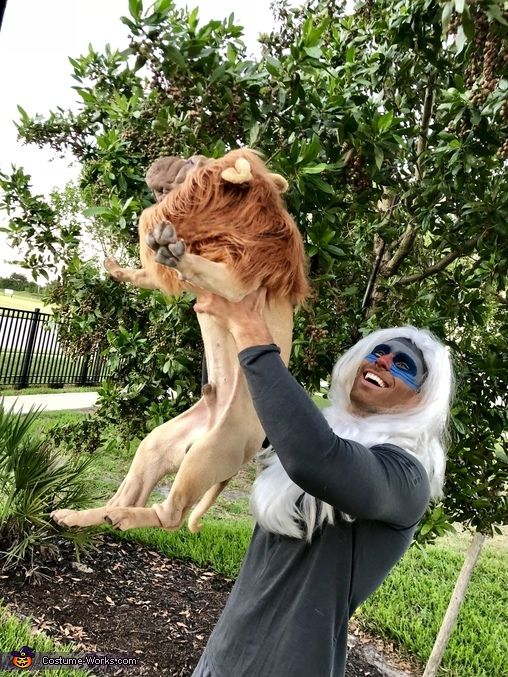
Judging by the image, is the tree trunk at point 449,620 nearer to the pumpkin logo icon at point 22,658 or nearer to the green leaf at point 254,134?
the pumpkin logo icon at point 22,658

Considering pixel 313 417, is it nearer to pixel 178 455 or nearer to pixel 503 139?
pixel 178 455

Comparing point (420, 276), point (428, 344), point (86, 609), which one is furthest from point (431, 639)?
point (428, 344)

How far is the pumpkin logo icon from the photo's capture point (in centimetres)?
296

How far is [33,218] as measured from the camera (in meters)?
2.55

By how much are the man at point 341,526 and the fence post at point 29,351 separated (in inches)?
387

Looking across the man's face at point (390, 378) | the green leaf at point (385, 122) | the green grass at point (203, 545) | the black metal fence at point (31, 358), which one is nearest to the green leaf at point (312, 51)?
the green leaf at point (385, 122)

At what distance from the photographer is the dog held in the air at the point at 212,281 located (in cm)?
99

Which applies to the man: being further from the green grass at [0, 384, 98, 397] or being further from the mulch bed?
the green grass at [0, 384, 98, 397]

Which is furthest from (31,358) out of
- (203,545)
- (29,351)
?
(203,545)

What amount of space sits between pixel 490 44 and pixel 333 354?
4.44 ft

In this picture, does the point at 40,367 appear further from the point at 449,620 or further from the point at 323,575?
the point at 323,575

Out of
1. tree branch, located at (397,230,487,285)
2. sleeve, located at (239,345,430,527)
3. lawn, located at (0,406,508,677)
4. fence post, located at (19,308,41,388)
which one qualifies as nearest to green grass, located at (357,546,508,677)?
lawn, located at (0,406,508,677)

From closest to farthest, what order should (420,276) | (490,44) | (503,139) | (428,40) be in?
(490,44)
(428,40)
(503,139)
(420,276)

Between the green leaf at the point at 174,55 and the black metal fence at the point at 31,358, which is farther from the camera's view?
the black metal fence at the point at 31,358
